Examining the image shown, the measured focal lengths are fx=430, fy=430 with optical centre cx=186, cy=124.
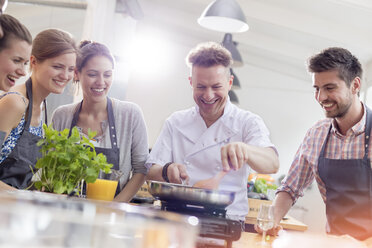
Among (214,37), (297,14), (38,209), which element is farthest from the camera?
(214,37)

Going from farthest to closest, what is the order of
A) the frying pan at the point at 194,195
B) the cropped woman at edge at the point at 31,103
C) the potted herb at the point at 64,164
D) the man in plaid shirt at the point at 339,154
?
1. the man in plaid shirt at the point at 339,154
2. the cropped woman at edge at the point at 31,103
3. the potted herb at the point at 64,164
4. the frying pan at the point at 194,195

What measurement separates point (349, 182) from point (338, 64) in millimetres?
665

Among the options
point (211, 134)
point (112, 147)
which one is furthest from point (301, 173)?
point (112, 147)

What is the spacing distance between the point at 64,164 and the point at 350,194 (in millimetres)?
1546

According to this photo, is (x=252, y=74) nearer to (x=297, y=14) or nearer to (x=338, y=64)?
(x=297, y=14)

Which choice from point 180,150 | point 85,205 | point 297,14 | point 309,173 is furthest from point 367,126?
point 297,14

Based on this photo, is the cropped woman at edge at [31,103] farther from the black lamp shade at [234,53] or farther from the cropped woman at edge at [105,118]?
the black lamp shade at [234,53]

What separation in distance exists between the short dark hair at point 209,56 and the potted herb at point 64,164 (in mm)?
937

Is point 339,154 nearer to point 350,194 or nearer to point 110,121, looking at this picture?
point 350,194

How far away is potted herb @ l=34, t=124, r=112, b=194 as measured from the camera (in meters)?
1.60

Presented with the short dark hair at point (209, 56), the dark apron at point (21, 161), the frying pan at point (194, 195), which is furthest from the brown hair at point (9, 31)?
the frying pan at point (194, 195)

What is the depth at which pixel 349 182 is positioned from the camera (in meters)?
2.35

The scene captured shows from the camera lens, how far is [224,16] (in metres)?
4.26

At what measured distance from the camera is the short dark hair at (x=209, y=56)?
7.66 ft
